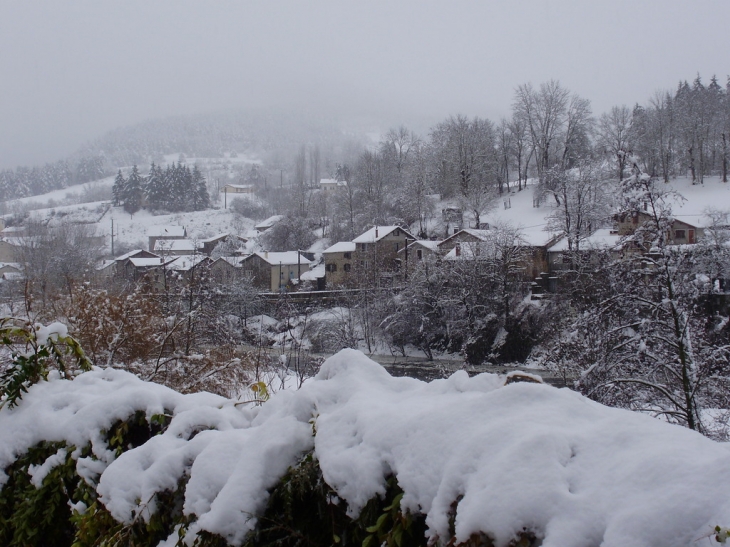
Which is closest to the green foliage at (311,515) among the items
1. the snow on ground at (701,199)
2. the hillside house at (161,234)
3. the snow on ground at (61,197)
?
the snow on ground at (701,199)

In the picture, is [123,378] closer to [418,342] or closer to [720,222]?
[418,342]

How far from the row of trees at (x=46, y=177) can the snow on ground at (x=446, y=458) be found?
12929cm

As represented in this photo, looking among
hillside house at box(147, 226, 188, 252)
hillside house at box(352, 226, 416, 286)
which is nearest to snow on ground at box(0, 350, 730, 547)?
hillside house at box(352, 226, 416, 286)

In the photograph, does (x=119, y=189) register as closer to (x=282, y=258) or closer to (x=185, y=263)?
(x=282, y=258)

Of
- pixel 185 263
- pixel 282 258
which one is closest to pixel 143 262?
pixel 185 263

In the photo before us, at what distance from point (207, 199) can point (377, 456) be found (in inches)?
3180

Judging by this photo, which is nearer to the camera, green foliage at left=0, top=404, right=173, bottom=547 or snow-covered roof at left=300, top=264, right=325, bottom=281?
green foliage at left=0, top=404, right=173, bottom=547

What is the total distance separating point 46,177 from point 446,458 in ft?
448

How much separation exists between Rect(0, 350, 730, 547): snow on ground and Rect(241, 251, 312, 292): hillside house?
114 feet

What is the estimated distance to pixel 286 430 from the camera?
179 centimetres

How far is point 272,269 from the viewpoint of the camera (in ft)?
125

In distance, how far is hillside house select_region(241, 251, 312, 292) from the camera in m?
37.4

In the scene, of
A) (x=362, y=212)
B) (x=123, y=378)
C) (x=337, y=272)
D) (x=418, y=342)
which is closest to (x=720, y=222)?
(x=418, y=342)

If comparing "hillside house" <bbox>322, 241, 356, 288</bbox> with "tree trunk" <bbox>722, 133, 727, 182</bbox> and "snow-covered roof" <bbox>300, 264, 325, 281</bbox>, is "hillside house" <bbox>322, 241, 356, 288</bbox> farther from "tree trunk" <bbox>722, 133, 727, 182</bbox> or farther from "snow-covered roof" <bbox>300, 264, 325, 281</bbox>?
"tree trunk" <bbox>722, 133, 727, 182</bbox>
